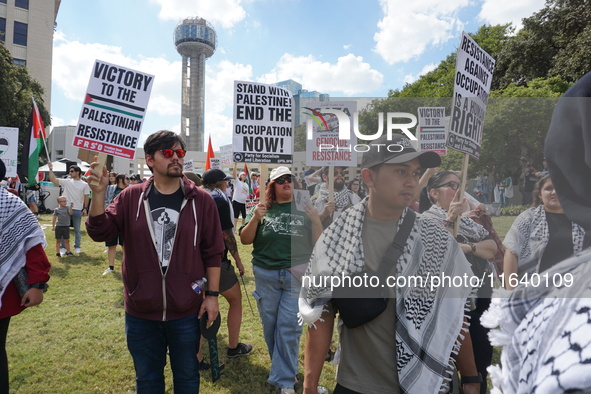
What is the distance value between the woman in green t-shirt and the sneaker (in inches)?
28.1

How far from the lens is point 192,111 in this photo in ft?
275

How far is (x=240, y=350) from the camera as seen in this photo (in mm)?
4137

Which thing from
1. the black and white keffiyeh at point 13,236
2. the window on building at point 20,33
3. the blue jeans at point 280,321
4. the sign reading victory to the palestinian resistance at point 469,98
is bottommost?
the blue jeans at point 280,321

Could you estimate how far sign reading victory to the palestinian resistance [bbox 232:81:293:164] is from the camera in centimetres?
466

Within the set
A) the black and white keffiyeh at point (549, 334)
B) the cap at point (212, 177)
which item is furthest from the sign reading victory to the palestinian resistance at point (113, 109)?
the black and white keffiyeh at point (549, 334)

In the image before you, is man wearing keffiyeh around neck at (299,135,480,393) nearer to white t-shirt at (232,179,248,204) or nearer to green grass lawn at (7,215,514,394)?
green grass lawn at (7,215,514,394)

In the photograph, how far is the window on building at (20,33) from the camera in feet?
126

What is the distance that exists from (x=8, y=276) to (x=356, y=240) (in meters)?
2.31

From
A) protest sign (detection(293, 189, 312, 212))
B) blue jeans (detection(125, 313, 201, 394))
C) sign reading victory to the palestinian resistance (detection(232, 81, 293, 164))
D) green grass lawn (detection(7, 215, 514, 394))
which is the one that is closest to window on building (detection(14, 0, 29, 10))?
green grass lawn (detection(7, 215, 514, 394))

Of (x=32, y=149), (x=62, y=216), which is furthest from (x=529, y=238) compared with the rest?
(x=32, y=149)

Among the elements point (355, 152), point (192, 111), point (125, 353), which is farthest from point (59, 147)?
point (355, 152)

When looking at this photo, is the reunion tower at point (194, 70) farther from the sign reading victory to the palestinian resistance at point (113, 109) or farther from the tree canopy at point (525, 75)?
the sign reading victory to the palestinian resistance at point (113, 109)

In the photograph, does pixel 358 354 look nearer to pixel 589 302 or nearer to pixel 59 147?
pixel 589 302

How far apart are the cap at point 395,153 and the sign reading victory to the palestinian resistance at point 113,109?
269 cm
